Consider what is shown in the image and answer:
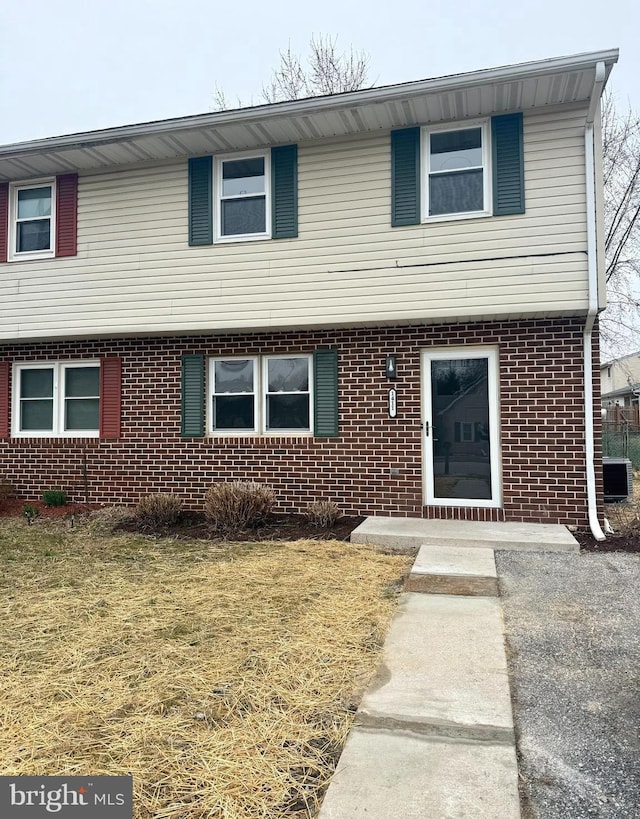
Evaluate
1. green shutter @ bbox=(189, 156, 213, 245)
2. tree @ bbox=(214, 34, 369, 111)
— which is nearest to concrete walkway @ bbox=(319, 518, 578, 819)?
green shutter @ bbox=(189, 156, 213, 245)

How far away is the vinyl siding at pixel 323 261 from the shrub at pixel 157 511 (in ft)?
8.11

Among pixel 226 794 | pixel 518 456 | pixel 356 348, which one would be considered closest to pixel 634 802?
pixel 226 794

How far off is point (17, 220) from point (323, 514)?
6835 mm

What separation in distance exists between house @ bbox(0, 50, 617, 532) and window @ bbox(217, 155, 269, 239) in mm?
31

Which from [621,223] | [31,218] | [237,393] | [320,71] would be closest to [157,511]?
[237,393]

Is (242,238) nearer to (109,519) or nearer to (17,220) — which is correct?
(17,220)

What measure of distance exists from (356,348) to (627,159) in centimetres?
1399

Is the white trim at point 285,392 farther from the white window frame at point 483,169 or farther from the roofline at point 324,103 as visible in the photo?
the roofline at point 324,103

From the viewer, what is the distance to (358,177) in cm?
763

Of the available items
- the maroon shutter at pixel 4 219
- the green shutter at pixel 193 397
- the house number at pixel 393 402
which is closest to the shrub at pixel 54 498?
the green shutter at pixel 193 397

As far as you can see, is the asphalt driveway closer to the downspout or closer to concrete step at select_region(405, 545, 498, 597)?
concrete step at select_region(405, 545, 498, 597)

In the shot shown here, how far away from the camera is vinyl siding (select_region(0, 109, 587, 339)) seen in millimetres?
6922

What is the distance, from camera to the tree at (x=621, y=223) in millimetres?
16703

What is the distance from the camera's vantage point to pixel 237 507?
24.0ft
